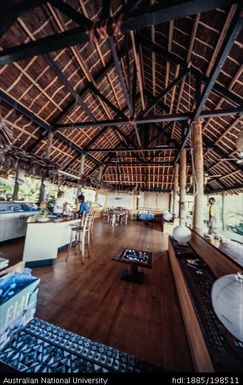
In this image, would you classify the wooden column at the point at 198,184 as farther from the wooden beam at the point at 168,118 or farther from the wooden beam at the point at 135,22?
the wooden beam at the point at 135,22

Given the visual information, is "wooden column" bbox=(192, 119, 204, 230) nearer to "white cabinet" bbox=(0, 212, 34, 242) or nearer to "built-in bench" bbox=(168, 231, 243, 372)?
"built-in bench" bbox=(168, 231, 243, 372)

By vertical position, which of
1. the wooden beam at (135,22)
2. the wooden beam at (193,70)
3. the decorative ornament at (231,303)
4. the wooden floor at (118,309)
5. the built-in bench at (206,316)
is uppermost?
the wooden beam at (193,70)

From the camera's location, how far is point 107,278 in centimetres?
326

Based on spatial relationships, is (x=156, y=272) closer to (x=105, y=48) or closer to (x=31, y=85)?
(x=31, y=85)

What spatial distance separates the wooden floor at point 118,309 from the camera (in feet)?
5.77

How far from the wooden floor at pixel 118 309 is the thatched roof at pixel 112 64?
399 centimetres

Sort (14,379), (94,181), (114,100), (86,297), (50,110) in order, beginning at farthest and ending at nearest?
(94,181)
(114,100)
(50,110)
(86,297)
(14,379)

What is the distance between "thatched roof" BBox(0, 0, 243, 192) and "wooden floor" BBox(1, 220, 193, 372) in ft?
13.1

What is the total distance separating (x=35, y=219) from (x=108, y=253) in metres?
2.33

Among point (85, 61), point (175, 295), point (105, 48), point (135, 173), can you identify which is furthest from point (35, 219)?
point (135, 173)

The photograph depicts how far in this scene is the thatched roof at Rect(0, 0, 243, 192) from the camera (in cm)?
225

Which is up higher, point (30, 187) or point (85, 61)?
Answer: point (85, 61)

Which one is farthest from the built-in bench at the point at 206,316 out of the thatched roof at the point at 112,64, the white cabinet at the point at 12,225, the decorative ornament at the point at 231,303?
the white cabinet at the point at 12,225

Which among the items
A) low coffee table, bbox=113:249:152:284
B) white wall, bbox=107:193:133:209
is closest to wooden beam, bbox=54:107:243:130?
low coffee table, bbox=113:249:152:284
